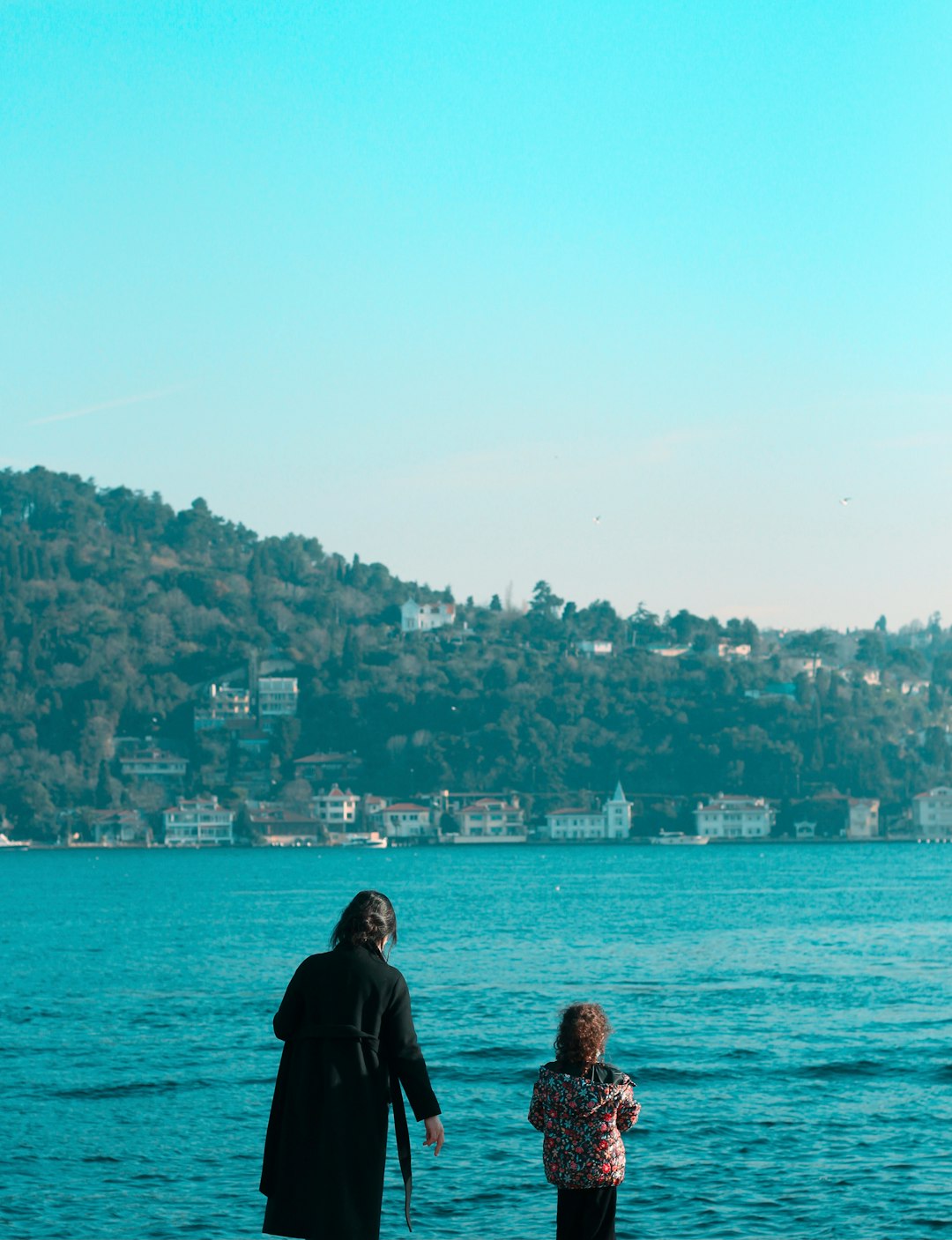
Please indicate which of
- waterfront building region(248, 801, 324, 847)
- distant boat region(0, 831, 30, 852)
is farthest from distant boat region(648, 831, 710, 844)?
distant boat region(0, 831, 30, 852)

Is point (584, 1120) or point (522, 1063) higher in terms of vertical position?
point (584, 1120)

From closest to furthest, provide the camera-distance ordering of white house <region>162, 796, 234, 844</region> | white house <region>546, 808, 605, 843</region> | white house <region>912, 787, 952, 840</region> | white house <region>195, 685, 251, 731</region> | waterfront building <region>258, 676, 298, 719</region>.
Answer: white house <region>546, 808, 605, 843</region> < white house <region>912, 787, 952, 840</region> < white house <region>162, 796, 234, 844</region> < white house <region>195, 685, 251, 731</region> < waterfront building <region>258, 676, 298, 719</region>

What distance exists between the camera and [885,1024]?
28.2m

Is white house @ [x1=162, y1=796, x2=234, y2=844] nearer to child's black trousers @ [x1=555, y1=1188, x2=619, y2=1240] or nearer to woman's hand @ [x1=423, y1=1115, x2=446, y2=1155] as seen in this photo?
child's black trousers @ [x1=555, y1=1188, x2=619, y2=1240]

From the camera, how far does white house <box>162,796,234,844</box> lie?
157250 mm

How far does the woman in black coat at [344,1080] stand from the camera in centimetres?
566

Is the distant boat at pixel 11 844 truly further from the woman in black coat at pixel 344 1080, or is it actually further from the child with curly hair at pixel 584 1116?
the woman in black coat at pixel 344 1080

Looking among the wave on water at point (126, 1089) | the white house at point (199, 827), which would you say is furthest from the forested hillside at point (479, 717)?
the wave on water at point (126, 1089)

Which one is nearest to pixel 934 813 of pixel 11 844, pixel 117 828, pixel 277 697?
pixel 277 697

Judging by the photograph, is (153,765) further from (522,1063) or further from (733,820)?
(522,1063)

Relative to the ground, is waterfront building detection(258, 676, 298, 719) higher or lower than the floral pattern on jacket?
higher

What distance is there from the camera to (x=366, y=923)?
571 cm

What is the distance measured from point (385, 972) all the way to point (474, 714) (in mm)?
163433

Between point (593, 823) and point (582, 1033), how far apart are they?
149772 millimetres
